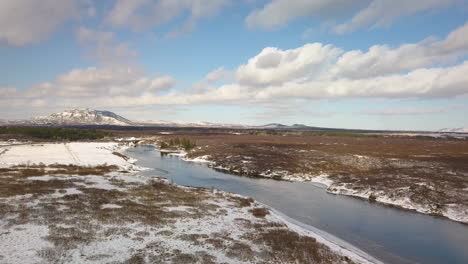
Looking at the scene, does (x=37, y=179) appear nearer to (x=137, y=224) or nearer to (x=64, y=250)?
(x=137, y=224)

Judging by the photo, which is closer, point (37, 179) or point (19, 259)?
point (19, 259)

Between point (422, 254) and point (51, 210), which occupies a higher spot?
point (51, 210)

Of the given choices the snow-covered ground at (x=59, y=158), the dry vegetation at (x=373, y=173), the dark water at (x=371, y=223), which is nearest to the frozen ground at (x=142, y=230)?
the dark water at (x=371, y=223)

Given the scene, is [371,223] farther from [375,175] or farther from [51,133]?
[51,133]

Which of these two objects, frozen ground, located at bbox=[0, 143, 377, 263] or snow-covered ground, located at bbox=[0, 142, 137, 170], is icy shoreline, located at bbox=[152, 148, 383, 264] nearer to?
frozen ground, located at bbox=[0, 143, 377, 263]

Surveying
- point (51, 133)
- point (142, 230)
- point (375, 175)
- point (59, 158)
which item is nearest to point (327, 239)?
point (142, 230)

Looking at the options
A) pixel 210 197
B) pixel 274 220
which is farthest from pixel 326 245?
pixel 210 197
